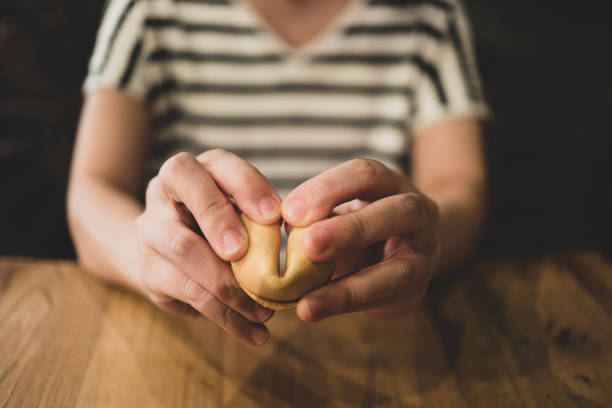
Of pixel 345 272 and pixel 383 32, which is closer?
pixel 345 272

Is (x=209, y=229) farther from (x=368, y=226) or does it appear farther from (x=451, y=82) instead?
(x=451, y=82)

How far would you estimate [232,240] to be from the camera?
0.36 m

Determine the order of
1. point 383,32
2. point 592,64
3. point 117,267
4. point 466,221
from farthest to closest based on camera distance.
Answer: point 592,64 < point 383,32 < point 466,221 < point 117,267

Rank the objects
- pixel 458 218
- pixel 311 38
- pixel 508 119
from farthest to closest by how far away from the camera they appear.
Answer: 1. pixel 508 119
2. pixel 311 38
3. pixel 458 218

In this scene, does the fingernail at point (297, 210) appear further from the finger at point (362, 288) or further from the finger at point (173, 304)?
the finger at point (173, 304)

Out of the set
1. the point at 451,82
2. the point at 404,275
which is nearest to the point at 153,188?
the point at 404,275

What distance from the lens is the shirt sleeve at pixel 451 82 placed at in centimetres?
73

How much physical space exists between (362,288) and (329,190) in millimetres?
94

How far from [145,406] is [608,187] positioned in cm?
114

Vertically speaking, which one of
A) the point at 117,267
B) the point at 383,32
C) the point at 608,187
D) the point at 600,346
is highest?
the point at 383,32

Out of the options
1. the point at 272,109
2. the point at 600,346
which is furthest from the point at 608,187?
the point at 272,109

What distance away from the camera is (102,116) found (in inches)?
25.6

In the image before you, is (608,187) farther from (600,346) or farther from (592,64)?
(600,346)

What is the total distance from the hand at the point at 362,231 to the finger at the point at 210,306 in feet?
0.20
